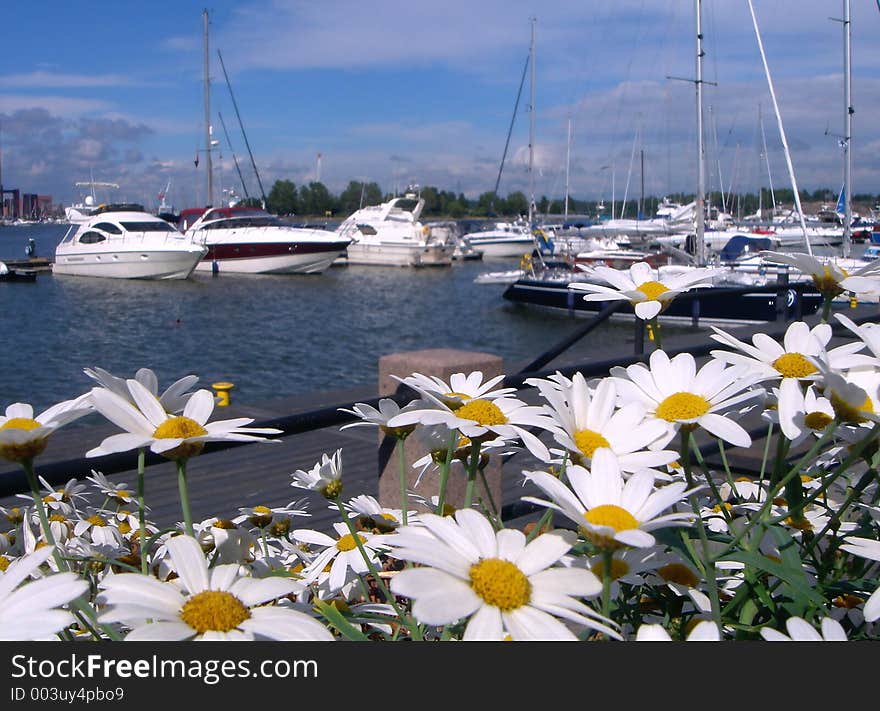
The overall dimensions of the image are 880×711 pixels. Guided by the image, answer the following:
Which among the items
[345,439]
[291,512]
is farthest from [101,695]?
[345,439]

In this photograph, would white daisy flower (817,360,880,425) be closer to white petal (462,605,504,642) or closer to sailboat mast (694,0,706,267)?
white petal (462,605,504,642)

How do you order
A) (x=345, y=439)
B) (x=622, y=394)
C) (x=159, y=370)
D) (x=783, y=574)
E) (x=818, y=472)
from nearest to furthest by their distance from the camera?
(x=783, y=574) < (x=622, y=394) < (x=818, y=472) < (x=345, y=439) < (x=159, y=370)

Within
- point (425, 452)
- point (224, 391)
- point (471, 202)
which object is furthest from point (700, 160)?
point (471, 202)

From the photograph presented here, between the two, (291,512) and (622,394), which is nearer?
(622,394)

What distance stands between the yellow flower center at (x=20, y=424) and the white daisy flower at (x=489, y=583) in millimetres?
460

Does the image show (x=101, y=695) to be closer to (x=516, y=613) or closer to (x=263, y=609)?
(x=263, y=609)

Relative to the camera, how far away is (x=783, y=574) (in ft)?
3.22

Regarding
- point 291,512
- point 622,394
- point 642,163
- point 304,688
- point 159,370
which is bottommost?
point 159,370

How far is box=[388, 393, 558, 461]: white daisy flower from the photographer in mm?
1083

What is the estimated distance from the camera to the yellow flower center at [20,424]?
1.02 meters

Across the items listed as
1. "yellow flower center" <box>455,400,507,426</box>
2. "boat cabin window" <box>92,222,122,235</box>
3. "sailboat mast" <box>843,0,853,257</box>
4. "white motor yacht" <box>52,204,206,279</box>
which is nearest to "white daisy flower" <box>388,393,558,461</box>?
"yellow flower center" <box>455,400,507,426</box>

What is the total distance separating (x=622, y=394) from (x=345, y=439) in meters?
5.06

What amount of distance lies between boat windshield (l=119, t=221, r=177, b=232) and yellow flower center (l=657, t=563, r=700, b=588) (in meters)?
40.8

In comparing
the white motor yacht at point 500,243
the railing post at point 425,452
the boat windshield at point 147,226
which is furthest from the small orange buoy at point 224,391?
the white motor yacht at point 500,243
